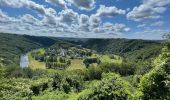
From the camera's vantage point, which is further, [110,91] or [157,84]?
[110,91]

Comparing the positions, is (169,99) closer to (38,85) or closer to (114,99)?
(114,99)

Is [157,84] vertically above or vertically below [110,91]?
above

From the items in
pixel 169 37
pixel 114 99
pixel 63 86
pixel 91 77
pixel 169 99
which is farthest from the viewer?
pixel 91 77

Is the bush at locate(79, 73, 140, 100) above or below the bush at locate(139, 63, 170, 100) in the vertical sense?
below

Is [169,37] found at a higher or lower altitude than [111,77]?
higher

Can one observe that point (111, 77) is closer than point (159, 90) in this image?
No

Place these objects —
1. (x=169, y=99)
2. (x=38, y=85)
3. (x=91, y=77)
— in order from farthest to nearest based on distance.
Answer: (x=91, y=77)
(x=38, y=85)
(x=169, y=99)

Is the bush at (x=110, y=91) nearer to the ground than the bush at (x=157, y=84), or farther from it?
nearer to the ground

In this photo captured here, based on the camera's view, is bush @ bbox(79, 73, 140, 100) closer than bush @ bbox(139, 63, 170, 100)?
No

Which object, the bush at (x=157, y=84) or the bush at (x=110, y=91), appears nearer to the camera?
the bush at (x=157, y=84)

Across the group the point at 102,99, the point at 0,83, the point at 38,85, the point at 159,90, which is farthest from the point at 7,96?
the point at 38,85

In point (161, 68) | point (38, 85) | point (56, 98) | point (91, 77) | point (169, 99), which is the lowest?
point (91, 77)
